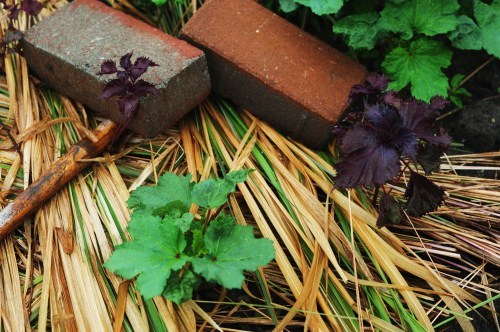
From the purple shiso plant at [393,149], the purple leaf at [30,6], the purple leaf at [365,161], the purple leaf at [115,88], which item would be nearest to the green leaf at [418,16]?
the purple shiso plant at [393,149]

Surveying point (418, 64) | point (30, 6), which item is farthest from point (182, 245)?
point (30, 6)

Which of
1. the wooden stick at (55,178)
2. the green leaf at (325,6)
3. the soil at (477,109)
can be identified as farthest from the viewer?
the soil at (477,109)

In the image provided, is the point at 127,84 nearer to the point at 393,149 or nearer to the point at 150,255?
the point at 150,255

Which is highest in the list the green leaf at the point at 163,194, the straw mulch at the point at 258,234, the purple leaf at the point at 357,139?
the purple leaf at the point at 357,139

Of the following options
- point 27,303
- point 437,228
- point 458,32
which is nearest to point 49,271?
point 27,303

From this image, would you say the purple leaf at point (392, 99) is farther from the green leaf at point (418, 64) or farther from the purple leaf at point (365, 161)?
the green leaf at point (418, 64)

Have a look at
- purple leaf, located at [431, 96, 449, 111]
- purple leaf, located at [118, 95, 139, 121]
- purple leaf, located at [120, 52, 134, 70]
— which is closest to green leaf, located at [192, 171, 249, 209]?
purple leaf, located at [118, 95, 139, 121]
